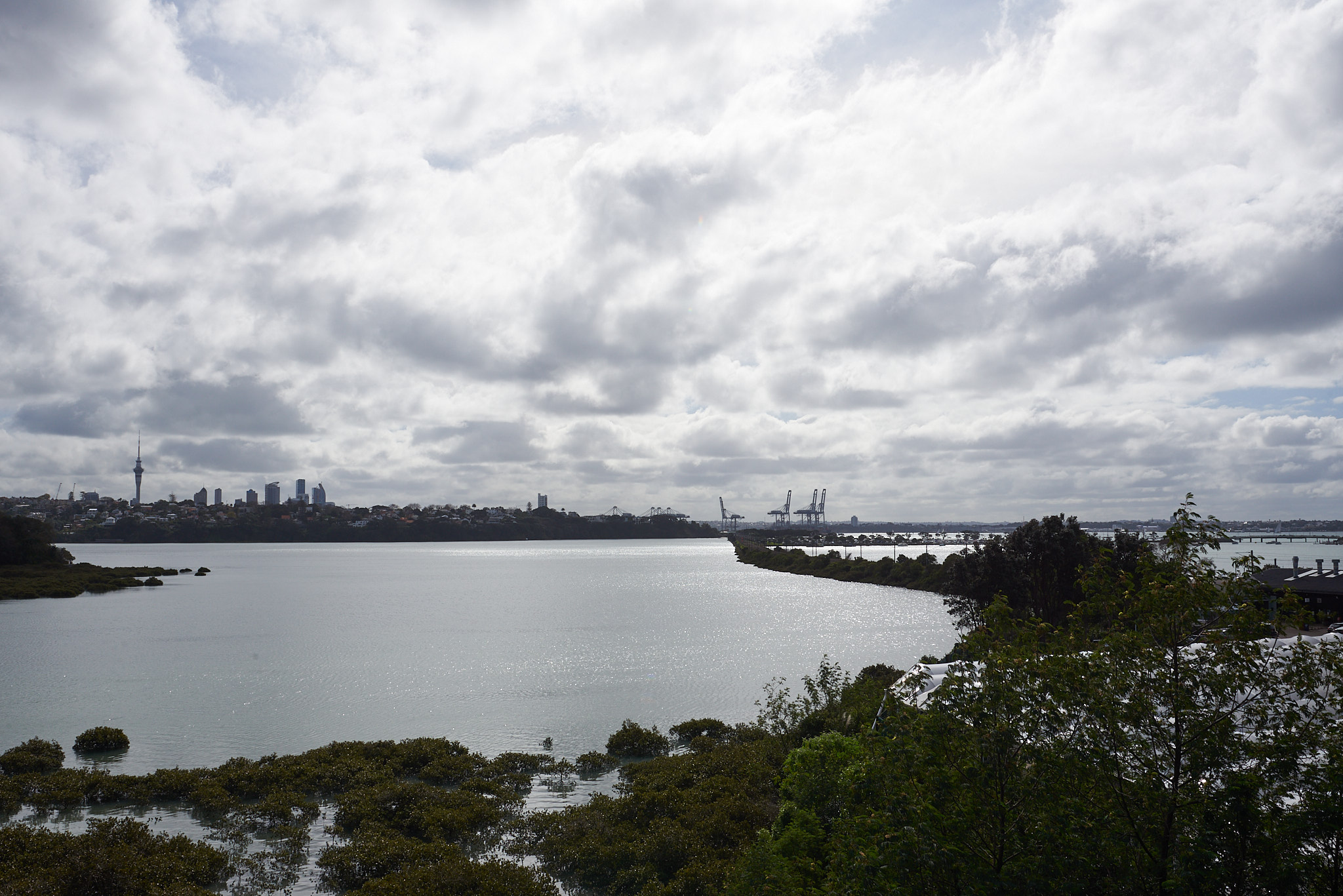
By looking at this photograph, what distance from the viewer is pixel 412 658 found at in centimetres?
4006

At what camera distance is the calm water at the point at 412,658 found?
2572cm

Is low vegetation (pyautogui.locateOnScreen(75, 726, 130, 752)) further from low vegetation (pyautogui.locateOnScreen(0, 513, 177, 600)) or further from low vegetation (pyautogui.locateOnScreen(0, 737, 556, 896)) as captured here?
low vegetation (pyautogui.locateOnScreen(0, 513, 177, 600))

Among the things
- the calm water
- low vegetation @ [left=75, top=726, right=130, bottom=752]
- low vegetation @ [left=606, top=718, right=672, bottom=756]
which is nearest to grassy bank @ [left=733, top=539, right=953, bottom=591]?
the calm water

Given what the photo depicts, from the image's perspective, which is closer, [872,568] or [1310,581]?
[1310,581]

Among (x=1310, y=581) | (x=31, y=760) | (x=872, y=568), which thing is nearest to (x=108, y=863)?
(x=31, y=760)

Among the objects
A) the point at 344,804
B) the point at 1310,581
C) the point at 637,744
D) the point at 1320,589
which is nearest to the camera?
the point at 344,804

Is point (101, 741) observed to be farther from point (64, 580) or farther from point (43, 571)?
point (43, 571)

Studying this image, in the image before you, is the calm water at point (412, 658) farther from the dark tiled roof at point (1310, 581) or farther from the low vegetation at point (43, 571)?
the dark tiled roof at point (1310, 581)

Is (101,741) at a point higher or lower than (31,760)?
lower

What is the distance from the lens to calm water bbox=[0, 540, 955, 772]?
25.7 meters

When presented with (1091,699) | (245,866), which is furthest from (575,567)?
(1091,699)

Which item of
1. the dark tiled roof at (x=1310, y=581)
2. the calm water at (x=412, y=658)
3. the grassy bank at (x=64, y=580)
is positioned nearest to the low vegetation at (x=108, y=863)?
the calm water at (x=412, y=658)

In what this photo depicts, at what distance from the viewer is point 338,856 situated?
1341 centimetres

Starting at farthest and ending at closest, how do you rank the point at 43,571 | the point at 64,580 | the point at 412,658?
the point at 43,571 < the point at 64,580 < the point at 412,658
